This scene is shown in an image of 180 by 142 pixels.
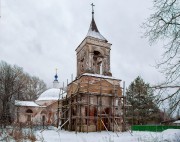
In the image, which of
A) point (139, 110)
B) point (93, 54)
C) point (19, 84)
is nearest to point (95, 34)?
point (93, 54)

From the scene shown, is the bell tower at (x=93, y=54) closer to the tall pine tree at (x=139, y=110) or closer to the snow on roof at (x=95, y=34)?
the snow on roof at (x=95, y=34)

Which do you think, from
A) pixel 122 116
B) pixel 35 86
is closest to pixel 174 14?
pixel 122 116

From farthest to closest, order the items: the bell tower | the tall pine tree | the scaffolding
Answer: the tall pine tree
the bell tower
the scaffolding

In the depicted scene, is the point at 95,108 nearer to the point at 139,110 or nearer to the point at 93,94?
the point at 93,94

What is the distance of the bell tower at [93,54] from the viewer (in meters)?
22.0

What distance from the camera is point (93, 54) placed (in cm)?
2255

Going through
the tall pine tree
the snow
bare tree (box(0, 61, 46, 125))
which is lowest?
the tall pine tree

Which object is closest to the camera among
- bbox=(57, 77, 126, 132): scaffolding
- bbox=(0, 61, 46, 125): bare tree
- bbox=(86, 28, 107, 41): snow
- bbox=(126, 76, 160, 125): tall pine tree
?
bbox=(57, 77, 126, 132): scaffolding

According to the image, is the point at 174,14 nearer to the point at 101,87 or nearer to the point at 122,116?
the point at 101,87

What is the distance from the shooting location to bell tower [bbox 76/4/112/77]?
21969mm

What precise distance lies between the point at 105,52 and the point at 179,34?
17.1m

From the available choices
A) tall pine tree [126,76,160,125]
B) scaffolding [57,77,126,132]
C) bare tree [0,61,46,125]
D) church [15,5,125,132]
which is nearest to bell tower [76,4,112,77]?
church [15,5,125,132]

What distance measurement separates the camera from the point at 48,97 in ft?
124

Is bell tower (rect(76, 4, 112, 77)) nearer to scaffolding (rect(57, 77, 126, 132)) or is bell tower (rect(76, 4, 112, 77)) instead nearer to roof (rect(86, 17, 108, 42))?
roof (rect(86, 17, 108, 42))
